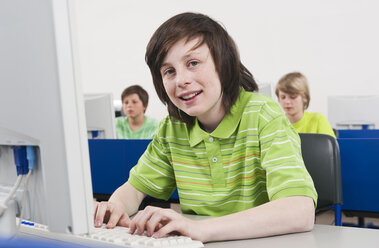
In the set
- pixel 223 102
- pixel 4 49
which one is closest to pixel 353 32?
pixel 223 102

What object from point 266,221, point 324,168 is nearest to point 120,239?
point 266,221

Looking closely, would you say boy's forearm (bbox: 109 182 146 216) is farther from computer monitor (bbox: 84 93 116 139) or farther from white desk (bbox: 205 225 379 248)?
computer monitor (bbox: 84 93 116 139)

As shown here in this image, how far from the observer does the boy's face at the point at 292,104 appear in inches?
120

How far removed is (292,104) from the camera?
3.07 meters

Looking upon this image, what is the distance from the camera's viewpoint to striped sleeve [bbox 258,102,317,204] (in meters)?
0.97

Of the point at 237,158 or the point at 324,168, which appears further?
the point at 324,168

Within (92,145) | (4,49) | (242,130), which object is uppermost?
(4,49)

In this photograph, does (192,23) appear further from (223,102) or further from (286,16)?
(286,16)

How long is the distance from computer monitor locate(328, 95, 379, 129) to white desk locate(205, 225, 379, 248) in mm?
2269

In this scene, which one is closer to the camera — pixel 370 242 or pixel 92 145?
pixel 370 242

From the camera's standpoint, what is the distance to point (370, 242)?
2.79 ft

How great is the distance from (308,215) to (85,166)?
0.53 meters

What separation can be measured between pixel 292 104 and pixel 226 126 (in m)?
2.02

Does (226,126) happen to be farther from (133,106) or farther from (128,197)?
(133,106)
